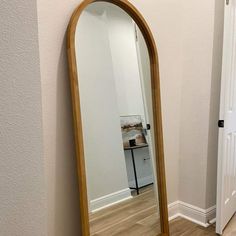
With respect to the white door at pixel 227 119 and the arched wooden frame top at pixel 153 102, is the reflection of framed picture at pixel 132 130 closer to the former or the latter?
the arched wooden frame top at pixel 153 102

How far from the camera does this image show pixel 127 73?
183 cm

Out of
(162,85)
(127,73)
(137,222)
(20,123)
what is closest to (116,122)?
(127,73)

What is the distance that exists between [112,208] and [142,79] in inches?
37.9

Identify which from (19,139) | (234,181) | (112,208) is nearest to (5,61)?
(19,139)

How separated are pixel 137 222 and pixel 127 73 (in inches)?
43.4

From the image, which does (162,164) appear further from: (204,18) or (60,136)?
(204,18)

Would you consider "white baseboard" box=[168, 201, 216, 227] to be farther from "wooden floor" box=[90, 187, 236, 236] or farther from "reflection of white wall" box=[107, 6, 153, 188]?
"reflection of white wall" box=[107, 6, 153, 188]

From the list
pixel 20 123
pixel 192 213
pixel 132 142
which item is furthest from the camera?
pixel 192 213

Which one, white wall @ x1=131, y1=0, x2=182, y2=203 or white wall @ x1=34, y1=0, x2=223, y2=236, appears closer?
white wall @ x1=34, y1=0, x2=223, y2=236

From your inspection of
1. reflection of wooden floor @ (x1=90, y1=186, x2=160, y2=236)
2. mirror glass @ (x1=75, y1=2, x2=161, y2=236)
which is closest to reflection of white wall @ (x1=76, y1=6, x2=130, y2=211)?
mirror glass @ (x1=75, y1=2, x2=161, y2=236)

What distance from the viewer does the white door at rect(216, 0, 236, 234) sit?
6.40 feet

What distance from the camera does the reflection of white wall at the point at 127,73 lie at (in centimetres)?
173

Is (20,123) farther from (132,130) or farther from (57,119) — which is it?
(132,130)

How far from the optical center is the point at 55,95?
4.76 ft
